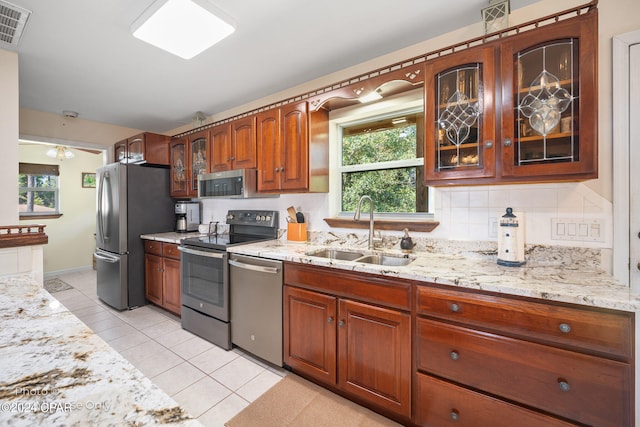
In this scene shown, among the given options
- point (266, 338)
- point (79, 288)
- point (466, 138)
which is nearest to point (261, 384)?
point (266, 338)

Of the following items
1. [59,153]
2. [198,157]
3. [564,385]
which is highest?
[59,153]

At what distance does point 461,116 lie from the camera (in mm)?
1680

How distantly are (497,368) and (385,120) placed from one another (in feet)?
6.34

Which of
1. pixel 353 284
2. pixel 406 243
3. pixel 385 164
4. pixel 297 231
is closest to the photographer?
pixel 353 284

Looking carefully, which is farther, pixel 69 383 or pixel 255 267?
pixel 255 267

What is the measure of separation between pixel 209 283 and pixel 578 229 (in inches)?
108

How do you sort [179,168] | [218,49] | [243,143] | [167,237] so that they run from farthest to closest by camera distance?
[179,168] < [167,237] < [243,143] < [218,49]

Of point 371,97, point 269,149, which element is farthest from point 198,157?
point 371,97

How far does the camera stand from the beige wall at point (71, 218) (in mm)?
4992

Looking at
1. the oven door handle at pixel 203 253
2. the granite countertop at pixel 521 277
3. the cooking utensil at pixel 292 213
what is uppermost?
the cooking utensil at pixel 292 213

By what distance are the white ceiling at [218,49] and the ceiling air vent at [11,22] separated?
4 centimetres

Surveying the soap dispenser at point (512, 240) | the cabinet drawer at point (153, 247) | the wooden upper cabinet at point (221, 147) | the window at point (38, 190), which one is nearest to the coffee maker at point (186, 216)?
the cabinet drawer at point (153, 247)

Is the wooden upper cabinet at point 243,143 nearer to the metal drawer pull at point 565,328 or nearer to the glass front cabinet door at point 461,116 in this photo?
the glass front cabinet door at point 461,116

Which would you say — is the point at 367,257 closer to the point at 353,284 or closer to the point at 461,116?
the point at 353,284
